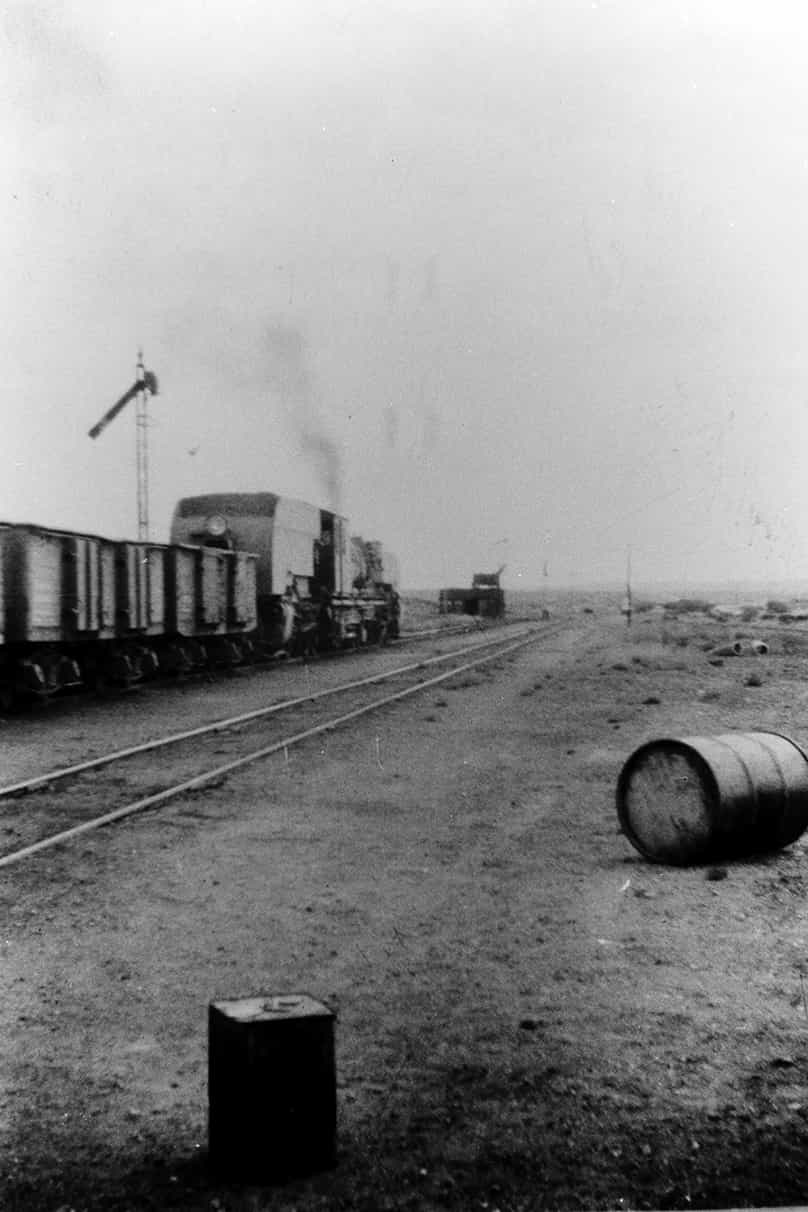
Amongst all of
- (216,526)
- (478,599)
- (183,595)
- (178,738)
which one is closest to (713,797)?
(178,738)

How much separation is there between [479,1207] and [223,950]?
7.77 ft

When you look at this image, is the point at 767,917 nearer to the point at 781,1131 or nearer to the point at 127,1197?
the point at 781,1131

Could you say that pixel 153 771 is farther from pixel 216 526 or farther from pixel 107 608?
pixel 216 526

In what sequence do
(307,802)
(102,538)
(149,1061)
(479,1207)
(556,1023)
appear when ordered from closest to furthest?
1. (479,1207)
2. (149,1061)
3. (556,1023)
4. (307,802)
5. (102,538)

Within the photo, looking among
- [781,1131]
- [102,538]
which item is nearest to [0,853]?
[781,1131]

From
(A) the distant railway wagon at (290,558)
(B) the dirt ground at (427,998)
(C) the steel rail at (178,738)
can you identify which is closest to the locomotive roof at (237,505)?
(A) the distant railway wagon at (290,558)

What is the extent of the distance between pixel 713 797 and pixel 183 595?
51.0ft

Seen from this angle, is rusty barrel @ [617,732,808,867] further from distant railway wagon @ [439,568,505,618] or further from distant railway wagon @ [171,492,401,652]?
distant railway wagon @ [439,568,505,618]

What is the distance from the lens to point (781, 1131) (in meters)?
3.68

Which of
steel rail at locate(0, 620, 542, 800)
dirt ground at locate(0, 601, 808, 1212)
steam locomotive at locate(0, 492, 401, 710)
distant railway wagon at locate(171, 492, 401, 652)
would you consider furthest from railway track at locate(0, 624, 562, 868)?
distant railway wagon at locate(171, 492, 401, 652)

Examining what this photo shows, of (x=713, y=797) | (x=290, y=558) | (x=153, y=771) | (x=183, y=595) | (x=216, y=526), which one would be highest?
(x=216, y=526)

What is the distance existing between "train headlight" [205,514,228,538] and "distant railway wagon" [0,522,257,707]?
1224mm

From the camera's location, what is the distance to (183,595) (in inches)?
834

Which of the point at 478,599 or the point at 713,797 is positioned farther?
the point at 478,599
